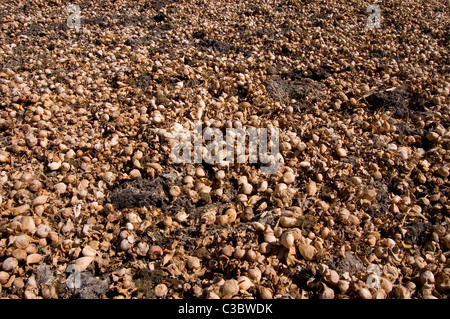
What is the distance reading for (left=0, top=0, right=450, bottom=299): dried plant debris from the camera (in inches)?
56.9

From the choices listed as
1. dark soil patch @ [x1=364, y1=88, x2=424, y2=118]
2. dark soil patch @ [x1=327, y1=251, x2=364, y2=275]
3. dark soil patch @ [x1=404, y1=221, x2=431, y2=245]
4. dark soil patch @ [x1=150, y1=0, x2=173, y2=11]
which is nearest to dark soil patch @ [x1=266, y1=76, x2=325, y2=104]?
dark soil patch @ [x1=364, y1=88, x2=424, y2=118]

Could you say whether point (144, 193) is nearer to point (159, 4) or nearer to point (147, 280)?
point (147, 280)

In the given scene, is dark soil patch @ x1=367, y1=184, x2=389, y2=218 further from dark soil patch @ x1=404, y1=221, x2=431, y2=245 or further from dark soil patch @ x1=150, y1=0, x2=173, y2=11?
dark soil patch @ x1=150, y1=0, x2=173, y2=11

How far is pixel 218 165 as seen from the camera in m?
1.90

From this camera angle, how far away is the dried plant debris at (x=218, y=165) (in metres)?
1.44

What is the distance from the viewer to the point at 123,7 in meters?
3.69

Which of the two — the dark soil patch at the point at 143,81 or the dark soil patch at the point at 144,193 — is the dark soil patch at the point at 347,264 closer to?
the dark soil patch at the point at 144,193

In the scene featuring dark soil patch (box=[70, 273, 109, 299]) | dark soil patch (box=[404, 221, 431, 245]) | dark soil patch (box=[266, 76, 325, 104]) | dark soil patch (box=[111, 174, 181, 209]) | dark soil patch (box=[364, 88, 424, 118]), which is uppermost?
dark soil patch (box=[364, 88, 424, 118])

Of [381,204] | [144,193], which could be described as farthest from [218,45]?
[381,204]

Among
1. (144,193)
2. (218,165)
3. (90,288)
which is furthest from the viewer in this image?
(218,165)

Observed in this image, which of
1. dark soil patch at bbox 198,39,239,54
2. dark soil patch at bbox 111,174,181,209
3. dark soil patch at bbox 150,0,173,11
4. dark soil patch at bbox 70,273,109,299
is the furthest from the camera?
dark soil patch at bbox 150,0,173,11
